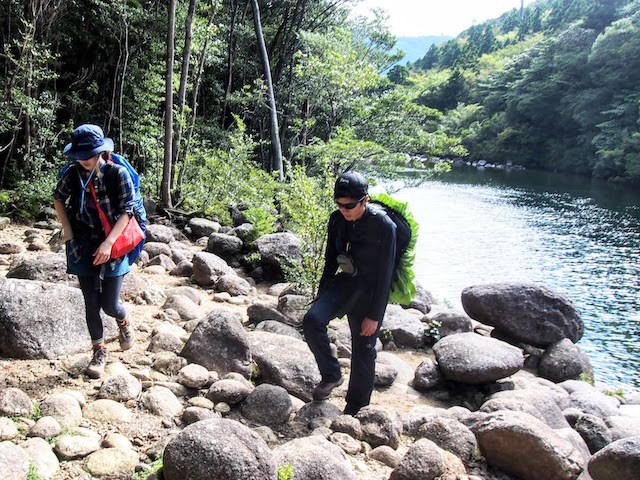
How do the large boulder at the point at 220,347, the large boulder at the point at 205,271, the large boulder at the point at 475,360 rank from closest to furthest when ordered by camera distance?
the large boulder at the point at 220,347, the large boulder at the point at 475,360, the large boulder at the point at 205,271

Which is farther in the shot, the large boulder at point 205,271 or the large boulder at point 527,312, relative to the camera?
the large boulder at point 527,312

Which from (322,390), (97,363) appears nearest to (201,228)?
(97,363)

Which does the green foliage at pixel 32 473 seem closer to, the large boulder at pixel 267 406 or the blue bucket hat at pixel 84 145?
the large boulder at pixel 267 406

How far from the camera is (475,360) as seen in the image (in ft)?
19.7

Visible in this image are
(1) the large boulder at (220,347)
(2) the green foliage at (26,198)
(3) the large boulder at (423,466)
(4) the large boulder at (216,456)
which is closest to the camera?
(4) the large boulder at (216,456)

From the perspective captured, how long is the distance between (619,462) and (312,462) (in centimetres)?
229

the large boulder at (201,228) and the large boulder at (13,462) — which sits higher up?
the large boulder at (13,462)

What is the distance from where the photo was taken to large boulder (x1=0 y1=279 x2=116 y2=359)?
3787 millimetres

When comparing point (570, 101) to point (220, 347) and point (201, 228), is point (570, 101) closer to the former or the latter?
point (201, 228)

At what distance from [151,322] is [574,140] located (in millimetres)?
41029

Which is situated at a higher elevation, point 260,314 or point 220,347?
point 220,347

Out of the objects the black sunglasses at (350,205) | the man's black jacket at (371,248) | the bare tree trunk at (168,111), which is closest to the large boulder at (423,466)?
the man's black jacket at (371,248)

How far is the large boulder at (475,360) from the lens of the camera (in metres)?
5.97

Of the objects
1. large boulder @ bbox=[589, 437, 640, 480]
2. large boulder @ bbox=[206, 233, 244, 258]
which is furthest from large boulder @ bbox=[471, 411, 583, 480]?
large boulder @ bbox=[206, 233, 244, 258]
